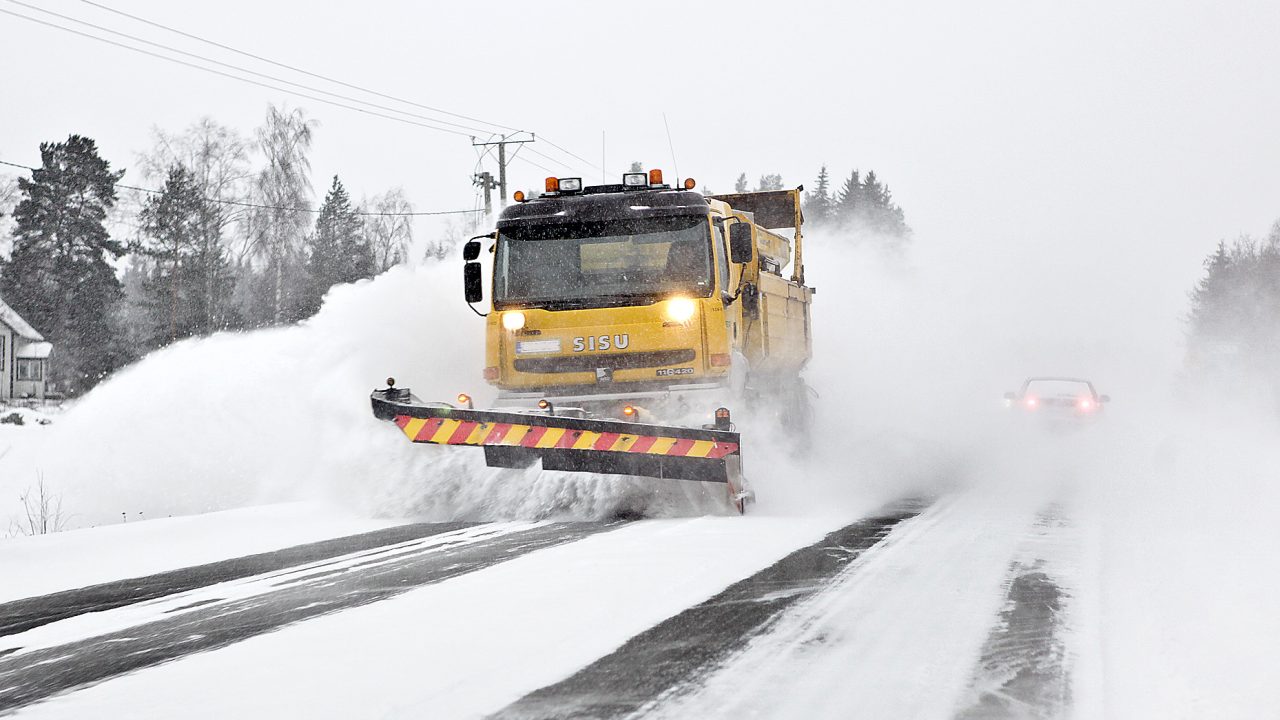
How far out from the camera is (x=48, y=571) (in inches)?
291

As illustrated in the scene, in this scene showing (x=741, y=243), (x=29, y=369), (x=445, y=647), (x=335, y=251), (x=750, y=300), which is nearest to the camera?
(x=445, y=647)

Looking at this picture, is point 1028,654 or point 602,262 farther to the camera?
point 602,262

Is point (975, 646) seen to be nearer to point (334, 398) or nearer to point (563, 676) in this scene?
point (563, 676)

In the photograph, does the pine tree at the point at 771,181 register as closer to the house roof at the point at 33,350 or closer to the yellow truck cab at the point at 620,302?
the house roof at the point at 33,350

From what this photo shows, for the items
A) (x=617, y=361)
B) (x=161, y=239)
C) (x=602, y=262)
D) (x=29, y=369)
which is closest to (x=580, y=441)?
(x=617, y=361)

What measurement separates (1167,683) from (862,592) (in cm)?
196

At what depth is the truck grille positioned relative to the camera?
9.65 m

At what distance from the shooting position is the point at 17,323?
4909 centimetres

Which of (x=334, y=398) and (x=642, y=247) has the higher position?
(x=642, y=247)

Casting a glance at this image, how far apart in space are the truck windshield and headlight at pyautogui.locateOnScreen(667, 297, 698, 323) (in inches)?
4.5

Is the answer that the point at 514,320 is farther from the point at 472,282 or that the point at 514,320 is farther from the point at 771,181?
the point at 771,181

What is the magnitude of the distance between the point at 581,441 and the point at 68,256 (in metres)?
45.4

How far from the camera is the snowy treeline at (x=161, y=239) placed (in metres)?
46.1

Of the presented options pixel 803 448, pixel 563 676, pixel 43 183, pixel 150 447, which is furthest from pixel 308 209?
pixel 563 676
